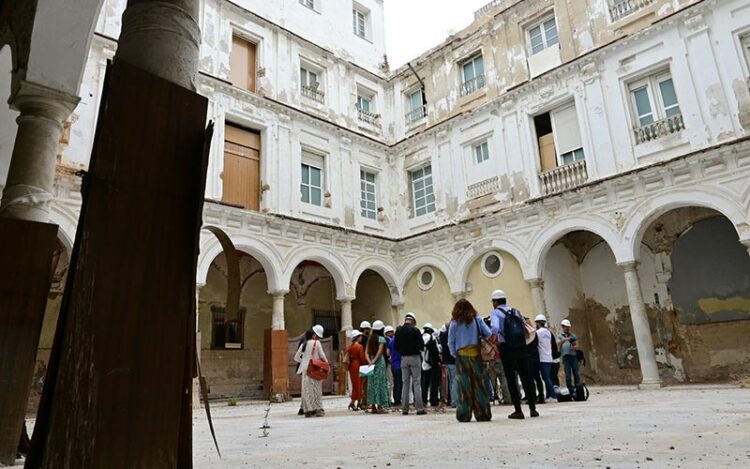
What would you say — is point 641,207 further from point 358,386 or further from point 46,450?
point 46,450

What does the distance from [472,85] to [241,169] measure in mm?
8139

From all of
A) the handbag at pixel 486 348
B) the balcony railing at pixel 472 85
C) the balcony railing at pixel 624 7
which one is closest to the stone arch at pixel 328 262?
the balcony railing at pixel 472 85

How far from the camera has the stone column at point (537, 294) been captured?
13.5 meters

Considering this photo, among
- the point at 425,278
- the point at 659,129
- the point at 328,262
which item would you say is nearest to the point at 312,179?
the point at 328,262

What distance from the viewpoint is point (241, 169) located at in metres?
14.1

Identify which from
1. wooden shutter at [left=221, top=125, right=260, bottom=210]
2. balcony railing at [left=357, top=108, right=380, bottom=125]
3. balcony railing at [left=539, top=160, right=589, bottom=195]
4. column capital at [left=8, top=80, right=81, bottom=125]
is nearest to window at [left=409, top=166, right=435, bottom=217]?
balcony railing at [left=357, top=108, right=380, bottom=125]

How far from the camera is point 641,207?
39.3 feet

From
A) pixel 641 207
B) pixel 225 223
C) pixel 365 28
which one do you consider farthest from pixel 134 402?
pixel 365 28

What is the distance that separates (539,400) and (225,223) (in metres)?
8.64

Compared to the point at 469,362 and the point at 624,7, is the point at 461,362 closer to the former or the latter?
the point at 469,362

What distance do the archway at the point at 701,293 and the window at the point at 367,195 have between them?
27.7 ft

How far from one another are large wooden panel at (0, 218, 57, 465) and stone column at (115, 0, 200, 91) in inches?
118

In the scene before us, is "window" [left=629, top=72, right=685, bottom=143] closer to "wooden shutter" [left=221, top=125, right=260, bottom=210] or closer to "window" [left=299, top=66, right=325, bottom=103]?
"window" [left=299, top=66, right=325, bottom=103]

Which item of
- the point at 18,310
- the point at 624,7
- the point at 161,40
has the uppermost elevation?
the point at 624,7
